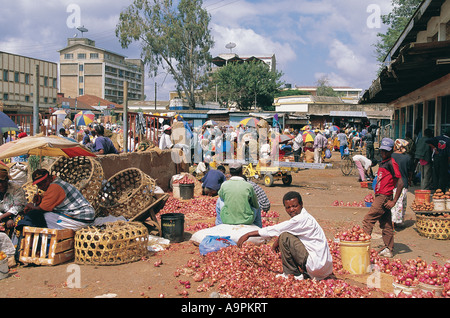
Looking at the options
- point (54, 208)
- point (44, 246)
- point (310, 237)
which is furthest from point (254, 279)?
point (54, 208)

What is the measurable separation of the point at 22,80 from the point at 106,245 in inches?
1919

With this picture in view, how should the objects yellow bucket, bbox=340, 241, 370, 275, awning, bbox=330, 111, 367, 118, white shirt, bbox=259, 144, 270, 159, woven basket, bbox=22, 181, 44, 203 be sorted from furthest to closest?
awning, bbox=330, 111, 367, 118, white shirt, bbox=259, 144, 270, 159, woven basket, bbox=22, 181, 44, 203, yellow bucket, bbox=340, 241, 370, 275

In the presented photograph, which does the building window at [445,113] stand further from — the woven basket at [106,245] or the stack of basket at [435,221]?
the woven basket at [106,245]

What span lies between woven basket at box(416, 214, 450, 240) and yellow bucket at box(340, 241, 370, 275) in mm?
2778

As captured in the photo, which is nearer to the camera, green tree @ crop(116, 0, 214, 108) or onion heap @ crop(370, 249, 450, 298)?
onion heap @ crop(370, 249, 450, 298)

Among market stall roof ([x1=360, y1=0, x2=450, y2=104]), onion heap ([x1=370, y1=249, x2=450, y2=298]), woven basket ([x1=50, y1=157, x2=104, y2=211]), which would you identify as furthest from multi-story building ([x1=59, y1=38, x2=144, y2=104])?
onion heap ([x1=370, y1=249, x2=450, y2=298])

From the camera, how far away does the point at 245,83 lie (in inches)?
2269

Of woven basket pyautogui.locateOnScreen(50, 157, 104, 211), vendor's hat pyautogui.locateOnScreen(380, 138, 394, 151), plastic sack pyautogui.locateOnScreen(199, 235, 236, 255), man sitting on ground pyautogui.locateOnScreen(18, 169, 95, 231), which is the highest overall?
vendor's hat pyautogui.locateOnScreen(380, 138, 394, 151)

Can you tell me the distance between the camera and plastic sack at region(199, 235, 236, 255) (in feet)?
21.3

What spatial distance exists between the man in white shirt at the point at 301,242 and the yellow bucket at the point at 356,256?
74cm

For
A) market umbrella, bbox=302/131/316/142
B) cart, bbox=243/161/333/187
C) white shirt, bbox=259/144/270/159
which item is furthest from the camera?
market umbrella, bbox=302/131/316/142

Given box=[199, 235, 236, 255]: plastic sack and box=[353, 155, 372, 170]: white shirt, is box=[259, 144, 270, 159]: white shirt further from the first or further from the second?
box=[199, 235, 236, 255]: plastic sack

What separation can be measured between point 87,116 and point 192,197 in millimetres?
15586

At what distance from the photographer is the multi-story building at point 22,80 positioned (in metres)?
46.1
